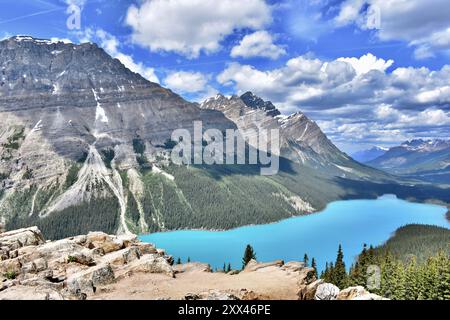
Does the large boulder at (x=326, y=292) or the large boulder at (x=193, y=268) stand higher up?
the large boulder at (x=326, y=292)

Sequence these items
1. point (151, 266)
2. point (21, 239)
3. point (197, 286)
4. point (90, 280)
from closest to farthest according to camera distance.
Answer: point (90, 280) < point (197, 286) < point (151, 266) < point (21, 239)

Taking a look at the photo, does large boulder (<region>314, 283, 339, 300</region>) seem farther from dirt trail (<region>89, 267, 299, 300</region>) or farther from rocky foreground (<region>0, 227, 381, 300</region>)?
dirt trail (<region>89, 267, 299, 300</region>)

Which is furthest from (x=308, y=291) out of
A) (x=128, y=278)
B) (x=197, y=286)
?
(x=128, y=278)

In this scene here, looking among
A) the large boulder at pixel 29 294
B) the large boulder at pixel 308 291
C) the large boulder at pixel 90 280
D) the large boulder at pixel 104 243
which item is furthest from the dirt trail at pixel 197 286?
the large boulder at pixel 104 243

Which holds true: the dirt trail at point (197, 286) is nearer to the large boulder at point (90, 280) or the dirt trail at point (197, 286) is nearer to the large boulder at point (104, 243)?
the large boulder at point (90, 280)

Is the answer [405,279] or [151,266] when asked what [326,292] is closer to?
[151,266]

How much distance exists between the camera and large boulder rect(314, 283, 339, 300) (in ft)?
116

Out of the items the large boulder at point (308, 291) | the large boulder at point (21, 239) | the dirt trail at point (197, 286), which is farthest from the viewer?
the large boulder at point (21, 239)

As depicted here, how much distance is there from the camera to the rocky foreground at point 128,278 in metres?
31.2

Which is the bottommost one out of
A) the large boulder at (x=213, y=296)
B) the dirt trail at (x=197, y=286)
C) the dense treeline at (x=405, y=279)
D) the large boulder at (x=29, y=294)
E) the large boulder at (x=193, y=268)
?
the dense treeline at (x=405, y=279)

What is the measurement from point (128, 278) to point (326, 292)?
2051cm

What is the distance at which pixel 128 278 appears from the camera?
127ft

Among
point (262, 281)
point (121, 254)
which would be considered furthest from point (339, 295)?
point (121, 254)

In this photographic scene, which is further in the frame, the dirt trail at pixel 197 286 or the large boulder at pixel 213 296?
the dirt trail at pixel 197 286
